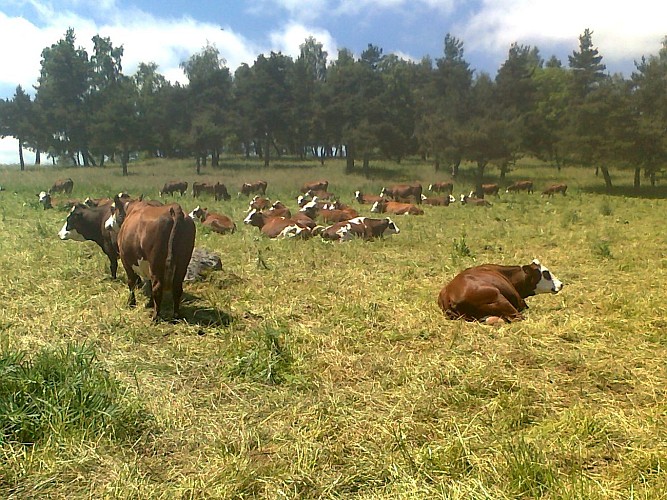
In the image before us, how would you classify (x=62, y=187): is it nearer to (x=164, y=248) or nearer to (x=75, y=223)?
(x=75, y=223)

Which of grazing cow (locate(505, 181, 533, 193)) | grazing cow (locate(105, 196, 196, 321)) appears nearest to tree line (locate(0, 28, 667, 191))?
grazing cow (locate(505, 181, 533, 193))

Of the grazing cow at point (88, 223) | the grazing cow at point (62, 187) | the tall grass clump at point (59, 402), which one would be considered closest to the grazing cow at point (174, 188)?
the grazing cow at point (62, 187)

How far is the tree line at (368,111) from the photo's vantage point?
33.7m

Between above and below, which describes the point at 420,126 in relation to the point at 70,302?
above

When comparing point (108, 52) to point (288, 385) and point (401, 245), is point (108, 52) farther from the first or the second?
point (288, 385)

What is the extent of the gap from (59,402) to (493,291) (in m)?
4.89

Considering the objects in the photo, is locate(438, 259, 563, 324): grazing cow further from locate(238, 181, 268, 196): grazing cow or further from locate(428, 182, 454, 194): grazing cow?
locate(428, 182, 454, 194): grazing cow

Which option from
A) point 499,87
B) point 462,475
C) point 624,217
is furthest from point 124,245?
point 499,87

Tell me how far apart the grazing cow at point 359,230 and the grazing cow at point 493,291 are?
251 inches

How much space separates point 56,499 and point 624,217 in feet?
63.9

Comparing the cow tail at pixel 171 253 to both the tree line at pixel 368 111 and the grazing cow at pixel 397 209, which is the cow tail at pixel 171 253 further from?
the tree line at pixel 368 111

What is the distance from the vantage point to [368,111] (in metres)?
45.9

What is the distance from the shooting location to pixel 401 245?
12.9m

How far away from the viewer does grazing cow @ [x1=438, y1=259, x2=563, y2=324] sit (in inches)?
260
